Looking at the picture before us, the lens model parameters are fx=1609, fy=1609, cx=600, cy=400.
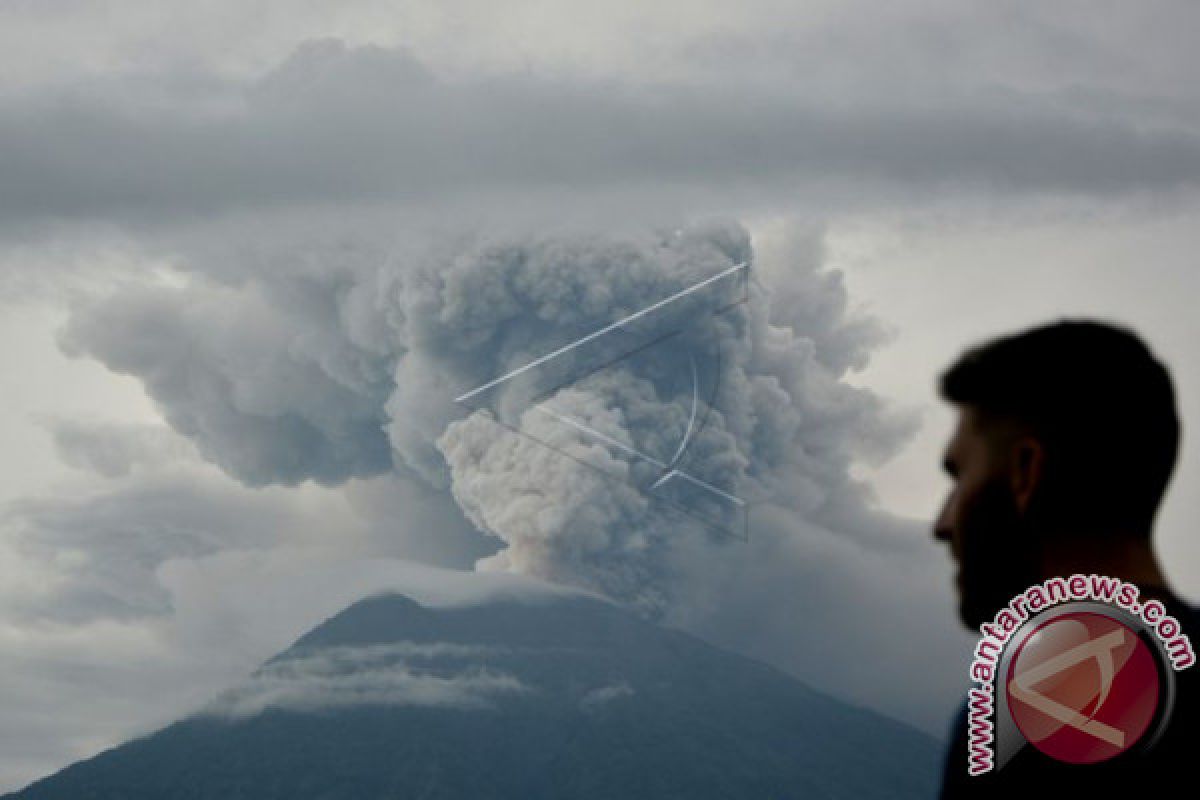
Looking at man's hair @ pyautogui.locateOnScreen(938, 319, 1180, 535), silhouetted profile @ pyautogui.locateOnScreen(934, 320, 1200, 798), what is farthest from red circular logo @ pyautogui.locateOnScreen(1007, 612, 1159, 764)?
man's hair @ pyautogui.locateOnScreen(938, 319, 1180, 535)

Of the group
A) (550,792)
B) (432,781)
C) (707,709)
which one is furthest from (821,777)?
(432,781)

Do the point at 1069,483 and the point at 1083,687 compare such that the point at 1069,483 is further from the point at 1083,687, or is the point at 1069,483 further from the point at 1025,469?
→ the point at 1083,687

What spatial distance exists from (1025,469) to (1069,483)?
0.25 ft

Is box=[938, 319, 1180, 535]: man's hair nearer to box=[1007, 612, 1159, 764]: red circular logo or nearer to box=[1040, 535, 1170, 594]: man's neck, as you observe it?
box=[1040, 535, 1170, 594]: man's neck

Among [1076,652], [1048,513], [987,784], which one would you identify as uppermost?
[1048,513]

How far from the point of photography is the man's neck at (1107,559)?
7.50ft

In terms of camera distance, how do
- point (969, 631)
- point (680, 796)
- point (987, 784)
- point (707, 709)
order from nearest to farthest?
point (987, 784)
point (969, 631)
point (680, 796)
point (707, 709)

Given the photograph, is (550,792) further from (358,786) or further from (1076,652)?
(1076,652)

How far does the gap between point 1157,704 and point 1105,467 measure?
336 millimetres

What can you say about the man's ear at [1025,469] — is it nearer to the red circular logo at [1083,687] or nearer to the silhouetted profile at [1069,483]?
the silhouetted profile at [1069,483]

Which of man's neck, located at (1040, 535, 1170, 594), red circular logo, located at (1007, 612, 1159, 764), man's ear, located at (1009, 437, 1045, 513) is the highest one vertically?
man's ear, located at (1009, 437, 1045, 513)

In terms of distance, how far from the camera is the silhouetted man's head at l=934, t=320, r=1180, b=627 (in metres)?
2.28

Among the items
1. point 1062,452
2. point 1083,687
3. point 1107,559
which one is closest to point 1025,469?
point 1062,452

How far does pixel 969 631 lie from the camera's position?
238 centimetres
